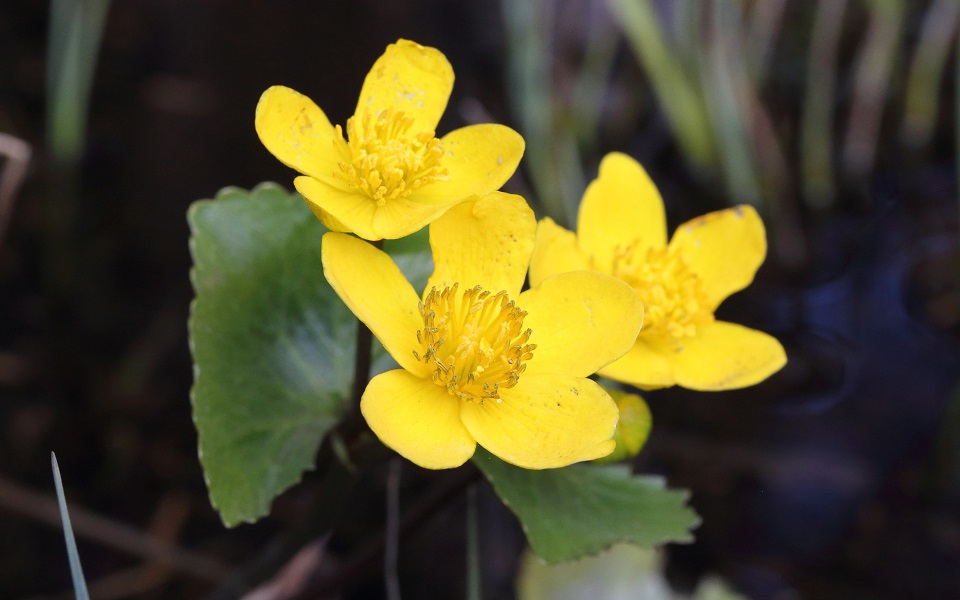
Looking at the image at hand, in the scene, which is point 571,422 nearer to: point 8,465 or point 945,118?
point 8,465

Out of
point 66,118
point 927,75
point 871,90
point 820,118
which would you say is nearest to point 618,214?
point 66,118

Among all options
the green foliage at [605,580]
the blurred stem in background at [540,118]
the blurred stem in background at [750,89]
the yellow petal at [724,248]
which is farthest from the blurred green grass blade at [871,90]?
the yellow petal at [724,248]

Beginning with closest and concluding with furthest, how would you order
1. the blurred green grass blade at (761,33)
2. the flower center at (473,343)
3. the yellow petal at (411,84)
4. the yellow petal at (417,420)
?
the yellow petal at (417,420), the flower center at (473,343), the yellow petal at (411,84), the blurred green grass blade at (761,33)

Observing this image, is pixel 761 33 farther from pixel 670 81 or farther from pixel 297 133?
pixel 297 133

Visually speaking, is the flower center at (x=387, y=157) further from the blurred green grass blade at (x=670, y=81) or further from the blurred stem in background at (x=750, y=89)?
the blurred green grass blade at (x=670, y=81)

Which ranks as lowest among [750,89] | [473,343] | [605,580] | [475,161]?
[605,580]

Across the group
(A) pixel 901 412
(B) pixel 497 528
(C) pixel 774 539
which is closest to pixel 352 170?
(B) pixel 497 528
